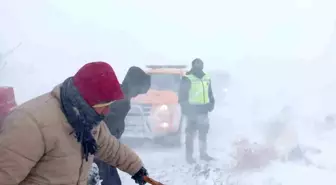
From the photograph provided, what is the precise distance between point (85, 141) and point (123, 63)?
24.4 metres

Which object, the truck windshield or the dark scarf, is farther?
the truck windshield

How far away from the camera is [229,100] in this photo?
17609mm

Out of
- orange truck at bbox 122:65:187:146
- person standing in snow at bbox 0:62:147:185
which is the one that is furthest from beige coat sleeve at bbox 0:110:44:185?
orange truck at bbox 122:65:187:146

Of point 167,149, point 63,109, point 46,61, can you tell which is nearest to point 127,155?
point 63,109

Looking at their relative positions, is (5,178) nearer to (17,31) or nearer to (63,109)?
(63,109)

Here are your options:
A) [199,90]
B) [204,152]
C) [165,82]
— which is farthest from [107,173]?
[165,82]

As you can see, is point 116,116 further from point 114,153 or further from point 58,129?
point 58,129

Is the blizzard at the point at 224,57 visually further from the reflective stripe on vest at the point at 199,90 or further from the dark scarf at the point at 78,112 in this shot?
the dark scarf at the point at 78,112

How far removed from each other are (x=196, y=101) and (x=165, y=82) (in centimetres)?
185

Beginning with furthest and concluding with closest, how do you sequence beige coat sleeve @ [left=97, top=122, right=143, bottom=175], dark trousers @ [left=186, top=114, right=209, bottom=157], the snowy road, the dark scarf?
dark trousers @ [left=186, top=114, right=209, bottom=157] < the snowy road < beige coat sleeve @ [left=97, top=122, right=143, bottom=175] < the dark scarf

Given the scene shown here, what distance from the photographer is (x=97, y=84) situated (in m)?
2.09

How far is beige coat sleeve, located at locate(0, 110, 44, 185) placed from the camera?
78.6 inches

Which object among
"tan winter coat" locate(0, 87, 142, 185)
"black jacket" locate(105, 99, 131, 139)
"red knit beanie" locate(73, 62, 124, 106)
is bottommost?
"black jacket" locate(105, 99, 131, 139)

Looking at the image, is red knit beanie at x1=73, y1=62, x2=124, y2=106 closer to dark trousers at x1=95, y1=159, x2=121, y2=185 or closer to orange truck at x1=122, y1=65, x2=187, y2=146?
dark trousers at x1=95, y1=159, x2=121, y2=185
